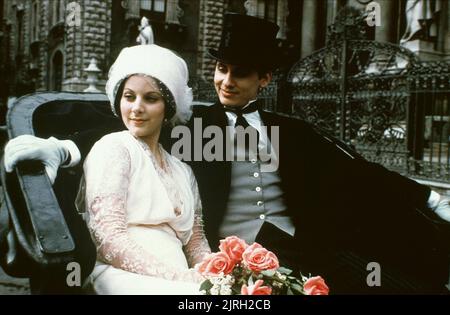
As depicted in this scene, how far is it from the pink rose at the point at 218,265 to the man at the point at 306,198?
0.52 meters

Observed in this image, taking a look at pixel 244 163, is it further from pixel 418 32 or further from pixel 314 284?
pixel 418 32

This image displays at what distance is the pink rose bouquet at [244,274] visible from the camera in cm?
148

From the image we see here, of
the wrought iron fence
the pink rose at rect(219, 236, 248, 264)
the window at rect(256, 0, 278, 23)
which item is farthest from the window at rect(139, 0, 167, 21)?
the pink rose at rect(219, 236, 248, 264)

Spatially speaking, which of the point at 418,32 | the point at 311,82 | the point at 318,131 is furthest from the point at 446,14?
the point at 318,131

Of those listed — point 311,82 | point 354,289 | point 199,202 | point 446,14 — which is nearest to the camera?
point 199,202

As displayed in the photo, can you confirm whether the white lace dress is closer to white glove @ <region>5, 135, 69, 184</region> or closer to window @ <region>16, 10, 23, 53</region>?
white glove @ <region>5, 135, 69, 184</region>

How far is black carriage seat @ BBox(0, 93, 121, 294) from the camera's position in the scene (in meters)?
1.35

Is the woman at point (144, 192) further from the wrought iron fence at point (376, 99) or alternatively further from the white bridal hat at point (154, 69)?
the wrought iron fence at point (376, 99)

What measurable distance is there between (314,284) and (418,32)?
11.1 m

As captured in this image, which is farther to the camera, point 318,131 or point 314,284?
point 318,131

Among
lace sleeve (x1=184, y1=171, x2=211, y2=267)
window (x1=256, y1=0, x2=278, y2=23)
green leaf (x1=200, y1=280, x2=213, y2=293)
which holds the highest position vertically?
window (x1=256, y1=0, x2=278, y2=23)

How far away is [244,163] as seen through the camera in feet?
7.17

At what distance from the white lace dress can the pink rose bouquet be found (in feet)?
0.29
